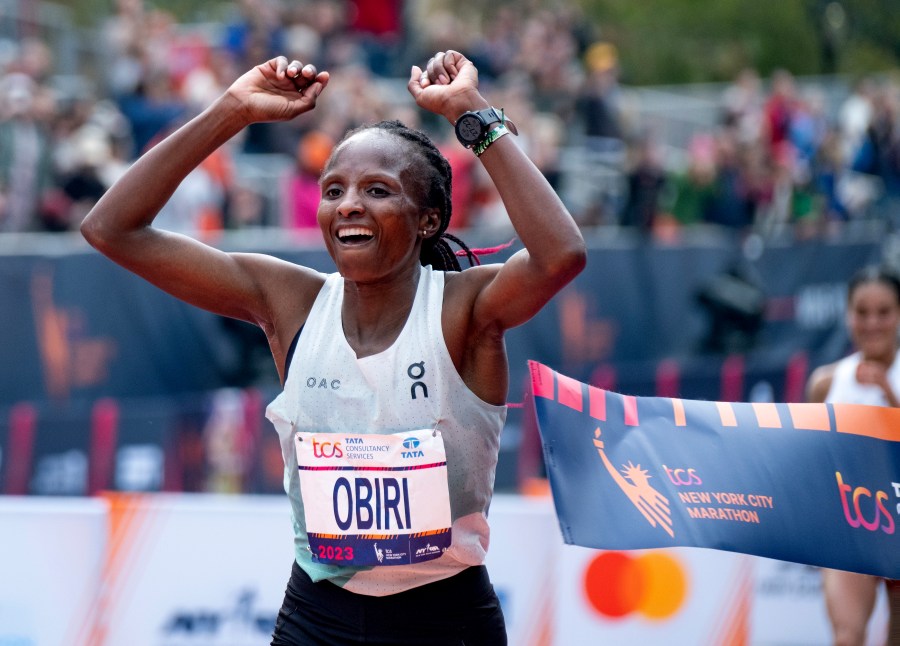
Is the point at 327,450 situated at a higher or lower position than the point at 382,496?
higher

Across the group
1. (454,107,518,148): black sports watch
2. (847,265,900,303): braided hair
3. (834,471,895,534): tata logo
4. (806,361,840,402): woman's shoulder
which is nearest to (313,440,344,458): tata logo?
(454,107,518,148): black sports watch

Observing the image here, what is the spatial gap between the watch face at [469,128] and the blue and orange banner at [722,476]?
759 millimetres

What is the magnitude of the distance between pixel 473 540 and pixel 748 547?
878 mm

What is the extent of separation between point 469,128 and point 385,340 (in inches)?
22.3

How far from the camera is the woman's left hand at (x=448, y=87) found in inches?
137

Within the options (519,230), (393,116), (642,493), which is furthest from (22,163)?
(519,230)

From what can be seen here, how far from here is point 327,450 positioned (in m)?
3.49

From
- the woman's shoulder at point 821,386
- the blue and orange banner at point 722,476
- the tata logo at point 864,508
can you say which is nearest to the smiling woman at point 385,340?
the blue and orange banner at point 722,476

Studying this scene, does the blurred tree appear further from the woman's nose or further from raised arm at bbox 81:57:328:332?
the woman's nose

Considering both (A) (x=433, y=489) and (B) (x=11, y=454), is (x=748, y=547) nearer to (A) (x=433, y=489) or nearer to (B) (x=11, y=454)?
(A) (x=433, y=489)

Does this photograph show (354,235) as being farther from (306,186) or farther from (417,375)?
(306,186)

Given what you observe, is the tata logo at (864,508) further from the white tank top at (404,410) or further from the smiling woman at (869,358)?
the smiling woman at (869,358)

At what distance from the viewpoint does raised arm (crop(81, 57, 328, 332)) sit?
144 inches

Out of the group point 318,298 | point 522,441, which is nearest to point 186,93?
point 522,441
